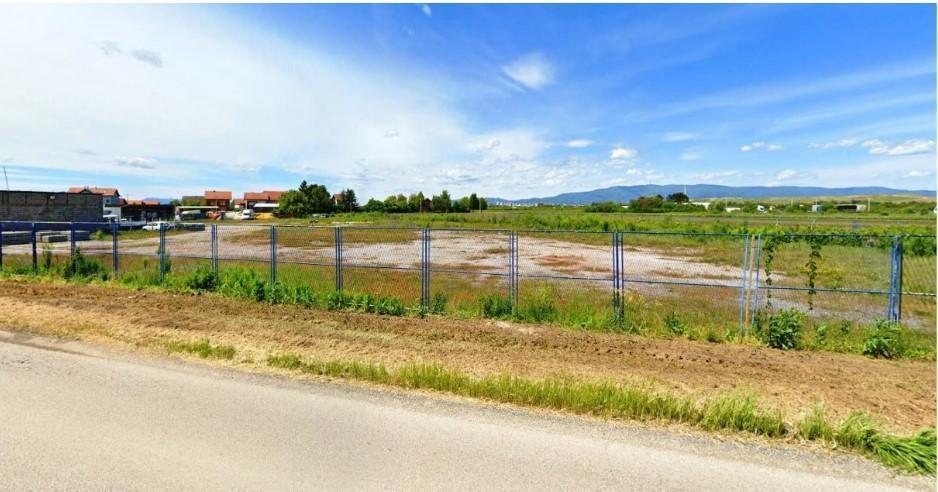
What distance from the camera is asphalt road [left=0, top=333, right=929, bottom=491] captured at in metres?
3.49

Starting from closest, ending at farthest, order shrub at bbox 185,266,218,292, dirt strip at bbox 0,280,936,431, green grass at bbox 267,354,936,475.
Answer: 1. green grass at bbox 267,354,936,475
2. dirt strip at bbox 0,280,936,431
3. shrub at bbox 185,266,218,292

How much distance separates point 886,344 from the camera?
741 centimetres

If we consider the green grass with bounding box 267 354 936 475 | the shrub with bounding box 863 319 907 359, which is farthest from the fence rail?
the green grass with bounding box 267 354 936 475

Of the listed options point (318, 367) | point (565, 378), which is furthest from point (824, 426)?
point (318, 367)

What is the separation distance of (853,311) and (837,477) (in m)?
9.00

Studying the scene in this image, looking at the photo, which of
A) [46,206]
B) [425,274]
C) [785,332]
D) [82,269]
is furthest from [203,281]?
[46,206]

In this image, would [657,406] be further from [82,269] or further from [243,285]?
[82,269]

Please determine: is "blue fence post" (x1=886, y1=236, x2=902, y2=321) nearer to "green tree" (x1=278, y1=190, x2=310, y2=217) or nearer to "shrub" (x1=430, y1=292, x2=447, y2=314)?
"shrub" (x1=430, y1=292, x2=447, y2=314)

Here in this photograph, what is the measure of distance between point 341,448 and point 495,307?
20.6 feet

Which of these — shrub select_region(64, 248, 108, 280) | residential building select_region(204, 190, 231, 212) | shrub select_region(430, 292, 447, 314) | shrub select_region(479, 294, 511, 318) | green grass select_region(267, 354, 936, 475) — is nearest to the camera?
green grass select_region(267, 354, 936, 475)

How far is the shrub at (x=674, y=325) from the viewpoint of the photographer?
8.63m

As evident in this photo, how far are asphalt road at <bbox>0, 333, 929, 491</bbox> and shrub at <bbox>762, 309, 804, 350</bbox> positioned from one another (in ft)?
14.5

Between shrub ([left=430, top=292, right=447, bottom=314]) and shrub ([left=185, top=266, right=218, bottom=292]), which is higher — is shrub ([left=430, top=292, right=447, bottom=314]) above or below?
below

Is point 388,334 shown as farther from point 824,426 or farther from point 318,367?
point 824,426
